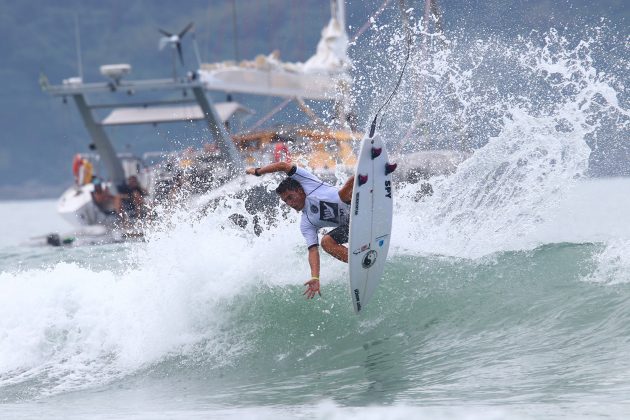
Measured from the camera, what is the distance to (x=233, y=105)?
1054 inches

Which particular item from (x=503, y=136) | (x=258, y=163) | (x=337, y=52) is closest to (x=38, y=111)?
(x=337, y=52)

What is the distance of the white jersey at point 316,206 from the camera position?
763 cm

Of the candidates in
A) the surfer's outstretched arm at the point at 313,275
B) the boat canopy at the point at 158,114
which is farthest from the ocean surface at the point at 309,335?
the boat canopy at the point at 158,114

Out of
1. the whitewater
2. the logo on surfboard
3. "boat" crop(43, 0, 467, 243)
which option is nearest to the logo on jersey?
the logo on surfboard

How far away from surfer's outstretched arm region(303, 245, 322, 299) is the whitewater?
2.01 ft

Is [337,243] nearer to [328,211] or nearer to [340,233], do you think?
[340,233]

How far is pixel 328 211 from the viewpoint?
7660 millimetres

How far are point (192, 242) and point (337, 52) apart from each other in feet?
69.4

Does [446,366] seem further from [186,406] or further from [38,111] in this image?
[38,111]

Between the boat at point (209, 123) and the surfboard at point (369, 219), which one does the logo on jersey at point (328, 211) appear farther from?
the boat at point (209, 123)

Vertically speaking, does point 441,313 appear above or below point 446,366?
above

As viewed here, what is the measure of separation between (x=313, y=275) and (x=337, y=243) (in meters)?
0.63

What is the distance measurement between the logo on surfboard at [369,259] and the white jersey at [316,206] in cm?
41

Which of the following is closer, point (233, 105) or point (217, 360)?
point (217, 360)
